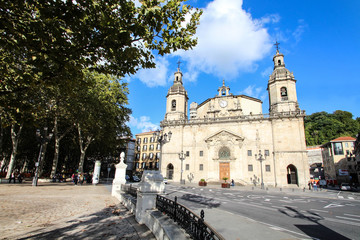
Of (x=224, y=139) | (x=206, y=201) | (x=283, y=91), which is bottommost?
(x=206, y=201)

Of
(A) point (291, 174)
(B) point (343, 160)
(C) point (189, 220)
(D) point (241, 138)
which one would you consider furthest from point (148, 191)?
(B) point (343, 160)

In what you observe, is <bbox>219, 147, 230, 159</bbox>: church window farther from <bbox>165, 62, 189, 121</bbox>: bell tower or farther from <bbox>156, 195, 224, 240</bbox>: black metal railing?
<bbox>156, 195, 224, 240</bbox>: black metal railing

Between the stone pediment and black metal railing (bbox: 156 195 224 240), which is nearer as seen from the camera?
black metal railing (bbox: 156 195 224 240)

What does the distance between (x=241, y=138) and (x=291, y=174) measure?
938 cm

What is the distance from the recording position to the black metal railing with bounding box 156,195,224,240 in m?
3.02

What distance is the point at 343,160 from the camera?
45.6 m

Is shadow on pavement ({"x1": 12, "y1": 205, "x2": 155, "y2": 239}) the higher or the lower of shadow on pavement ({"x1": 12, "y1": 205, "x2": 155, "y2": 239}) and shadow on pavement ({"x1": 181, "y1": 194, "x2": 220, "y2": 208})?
the higher

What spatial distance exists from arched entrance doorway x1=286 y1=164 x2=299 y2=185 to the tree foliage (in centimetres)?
4043

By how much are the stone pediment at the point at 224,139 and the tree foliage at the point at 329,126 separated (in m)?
44.6

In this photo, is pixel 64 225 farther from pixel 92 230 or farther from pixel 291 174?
pixel 291 174

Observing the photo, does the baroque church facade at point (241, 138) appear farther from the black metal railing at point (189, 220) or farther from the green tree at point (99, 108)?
the black metal railing at point (189, 220)

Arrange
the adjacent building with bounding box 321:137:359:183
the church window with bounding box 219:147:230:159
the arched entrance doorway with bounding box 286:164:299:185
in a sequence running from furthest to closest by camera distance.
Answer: the adjacent building with bounding box 321:137:359:183 → the church window with bounding box 219:147:230:159 → the arched entrance doorway with bounding box 286:164:299:185

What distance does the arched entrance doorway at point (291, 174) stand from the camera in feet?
96.3

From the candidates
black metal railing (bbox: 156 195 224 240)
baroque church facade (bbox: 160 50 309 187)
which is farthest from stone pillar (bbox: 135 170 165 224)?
baroque church facade (bbox: 160 50 309 187)
